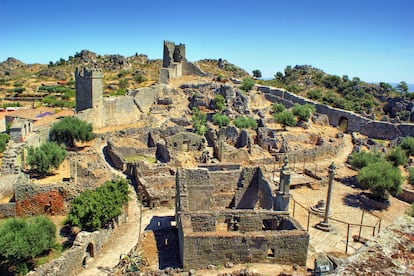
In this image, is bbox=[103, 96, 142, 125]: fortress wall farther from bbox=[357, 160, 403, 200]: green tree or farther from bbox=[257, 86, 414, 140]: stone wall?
bbox=[357, 160, 403, 200]: green tree

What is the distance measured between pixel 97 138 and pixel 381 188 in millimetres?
21785

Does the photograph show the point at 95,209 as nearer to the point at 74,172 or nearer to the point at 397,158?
the point at 74,172

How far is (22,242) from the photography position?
1284 cm

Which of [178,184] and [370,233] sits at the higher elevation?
[178,184]

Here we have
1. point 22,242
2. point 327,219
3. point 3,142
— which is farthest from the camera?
point 3,142

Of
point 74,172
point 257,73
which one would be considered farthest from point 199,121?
point 257,73

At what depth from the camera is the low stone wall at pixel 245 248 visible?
11305 millimetres

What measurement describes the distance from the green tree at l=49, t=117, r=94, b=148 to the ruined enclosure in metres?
15.1

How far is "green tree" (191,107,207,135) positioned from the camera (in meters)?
33.8

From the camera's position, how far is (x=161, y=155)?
1071 inches

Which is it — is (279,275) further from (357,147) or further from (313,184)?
(357,147)

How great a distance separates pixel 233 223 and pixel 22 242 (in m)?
7.69

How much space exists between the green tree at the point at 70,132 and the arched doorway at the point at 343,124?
3204 cm

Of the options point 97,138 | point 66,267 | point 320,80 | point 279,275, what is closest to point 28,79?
point 97,138
